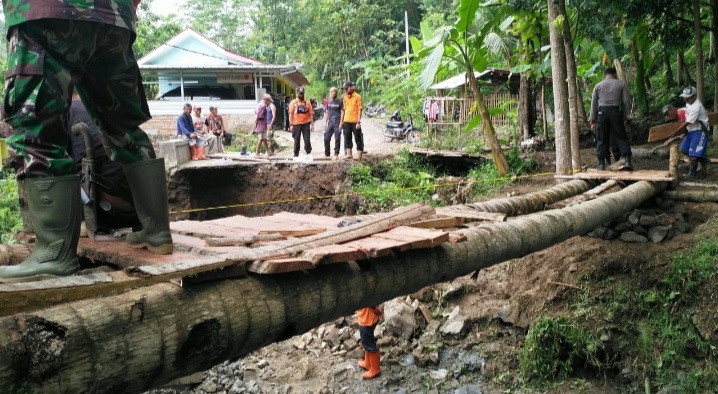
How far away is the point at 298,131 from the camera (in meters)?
12.9

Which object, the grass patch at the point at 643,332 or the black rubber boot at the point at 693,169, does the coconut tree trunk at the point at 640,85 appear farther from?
the grass patch at the point at 643,332

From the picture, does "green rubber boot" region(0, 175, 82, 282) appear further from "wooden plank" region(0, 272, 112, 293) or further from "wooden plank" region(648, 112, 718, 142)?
"wooden plank" region(648, 112, 718, 142)

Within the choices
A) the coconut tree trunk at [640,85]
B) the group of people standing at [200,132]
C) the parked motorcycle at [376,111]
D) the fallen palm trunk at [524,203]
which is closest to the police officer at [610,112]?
the fallen palm trunk at [524,203]

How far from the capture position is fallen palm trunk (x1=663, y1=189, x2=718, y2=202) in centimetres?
680

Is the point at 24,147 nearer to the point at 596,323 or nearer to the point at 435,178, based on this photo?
the point at 596,323

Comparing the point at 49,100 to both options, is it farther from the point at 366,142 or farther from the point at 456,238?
the point at 366,142

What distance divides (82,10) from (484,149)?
11170mm

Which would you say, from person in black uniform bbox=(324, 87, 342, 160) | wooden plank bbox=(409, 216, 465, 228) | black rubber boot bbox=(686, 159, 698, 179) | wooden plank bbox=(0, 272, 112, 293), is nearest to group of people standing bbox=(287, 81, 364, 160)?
person in black uniform bbox=(324, 87, 342, 160)

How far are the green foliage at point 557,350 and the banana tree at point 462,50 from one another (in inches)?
159

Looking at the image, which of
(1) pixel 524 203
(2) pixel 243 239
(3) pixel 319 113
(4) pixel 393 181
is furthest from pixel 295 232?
(3) pixel 319 113

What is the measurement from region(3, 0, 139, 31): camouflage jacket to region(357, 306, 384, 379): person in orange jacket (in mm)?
4867

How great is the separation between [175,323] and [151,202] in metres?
0.78

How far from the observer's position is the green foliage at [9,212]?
29.6ft

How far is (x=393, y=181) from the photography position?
1153cm
